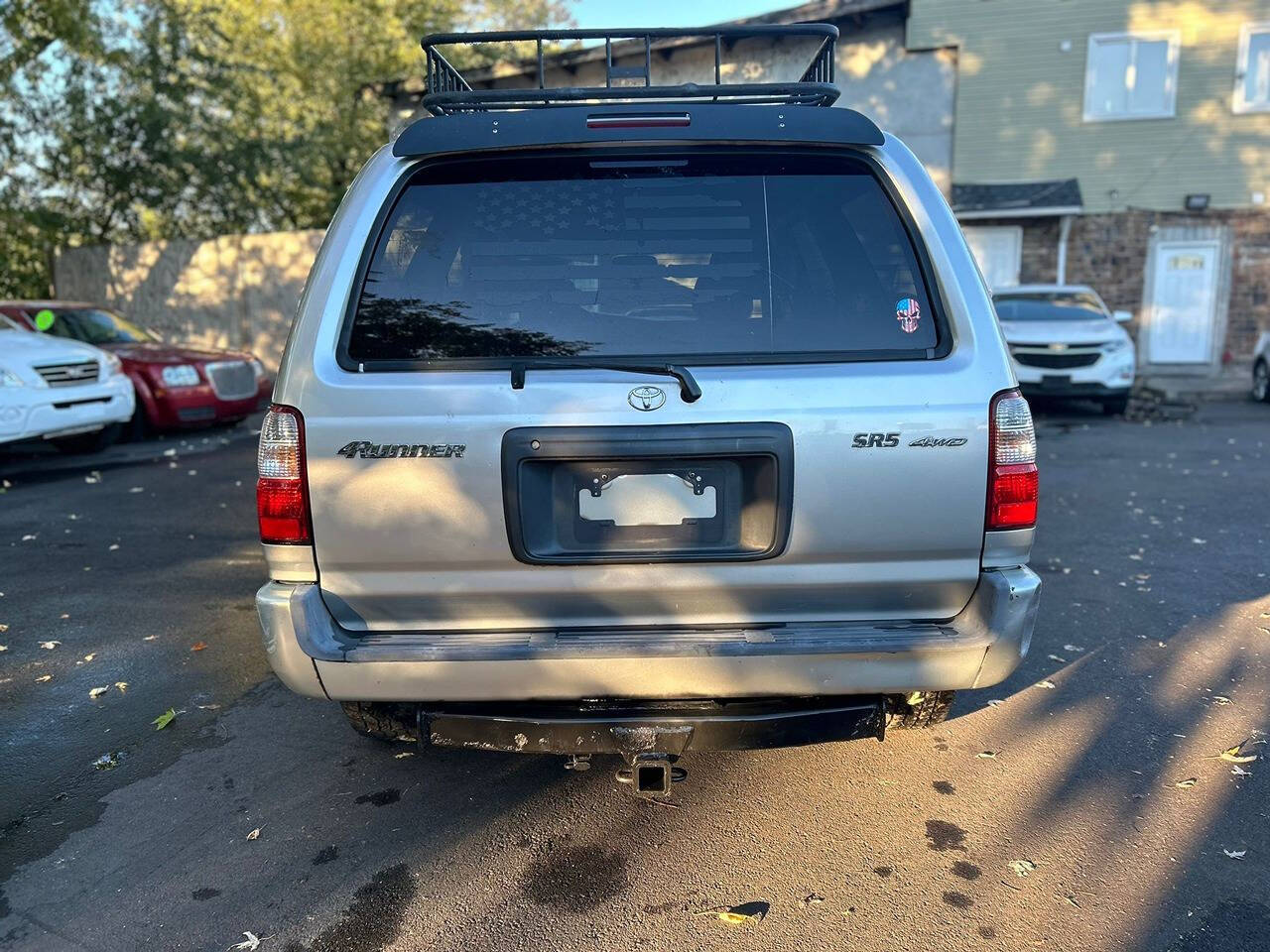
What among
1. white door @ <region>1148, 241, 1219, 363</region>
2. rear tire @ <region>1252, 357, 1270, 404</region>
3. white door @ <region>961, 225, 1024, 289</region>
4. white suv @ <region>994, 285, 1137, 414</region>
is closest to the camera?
white suv @ <region>994, 285, 1137, 414</region>

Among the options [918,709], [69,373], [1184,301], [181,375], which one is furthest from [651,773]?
[1184,301]

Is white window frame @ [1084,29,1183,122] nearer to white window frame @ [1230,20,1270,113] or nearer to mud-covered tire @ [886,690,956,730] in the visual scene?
white window frame @ [1230,20,1270,113]

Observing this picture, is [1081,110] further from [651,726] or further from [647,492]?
[651,726]

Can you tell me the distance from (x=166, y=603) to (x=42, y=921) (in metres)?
2.74

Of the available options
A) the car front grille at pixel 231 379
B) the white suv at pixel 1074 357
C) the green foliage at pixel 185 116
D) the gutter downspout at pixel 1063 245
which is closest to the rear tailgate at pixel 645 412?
the car front grille at pixel 231 379

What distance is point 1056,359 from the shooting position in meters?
11.6

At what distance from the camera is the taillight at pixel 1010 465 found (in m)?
2.38

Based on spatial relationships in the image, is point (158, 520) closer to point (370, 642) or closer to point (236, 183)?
point (370, 642)

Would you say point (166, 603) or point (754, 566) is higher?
point (754, 566)

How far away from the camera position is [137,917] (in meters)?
2.47

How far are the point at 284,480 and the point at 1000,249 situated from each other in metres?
17.4

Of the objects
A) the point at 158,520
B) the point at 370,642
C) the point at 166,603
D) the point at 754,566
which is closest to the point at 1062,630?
the point at 754,566

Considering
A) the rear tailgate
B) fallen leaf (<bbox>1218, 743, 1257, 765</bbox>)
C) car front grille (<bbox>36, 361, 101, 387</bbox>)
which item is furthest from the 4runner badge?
car front grille (<bbox>36, 361, 101, 387</bbox>)

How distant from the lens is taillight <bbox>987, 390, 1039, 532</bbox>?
238 centimetres
